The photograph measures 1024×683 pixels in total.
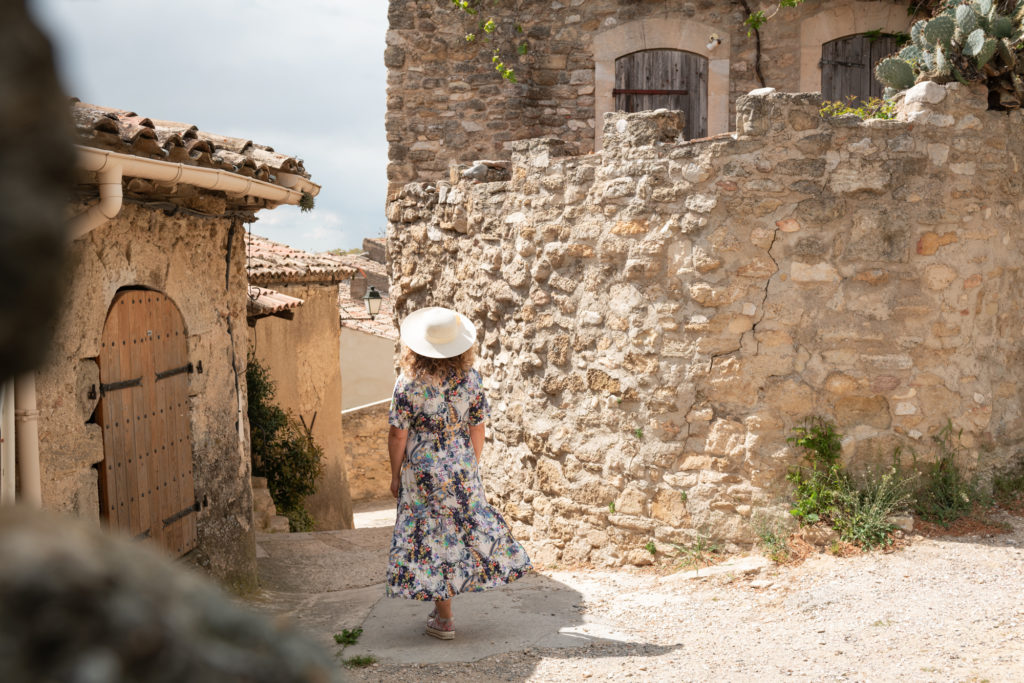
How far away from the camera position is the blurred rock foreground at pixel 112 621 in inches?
22.7

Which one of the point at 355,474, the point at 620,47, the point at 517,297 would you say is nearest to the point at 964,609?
the point at 517,297

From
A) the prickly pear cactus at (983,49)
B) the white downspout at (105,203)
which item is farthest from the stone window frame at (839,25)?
the white downspout at (105,203)

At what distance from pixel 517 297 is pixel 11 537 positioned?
19.3 feet

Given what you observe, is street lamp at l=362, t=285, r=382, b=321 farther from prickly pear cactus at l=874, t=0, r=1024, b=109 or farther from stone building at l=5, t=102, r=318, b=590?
prickly pear cactus at l=874, t=0, r=1024, b=109

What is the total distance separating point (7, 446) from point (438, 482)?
1943 millimetres

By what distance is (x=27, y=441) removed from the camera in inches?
143

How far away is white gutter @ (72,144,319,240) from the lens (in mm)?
3673

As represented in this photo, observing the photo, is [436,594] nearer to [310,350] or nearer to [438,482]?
[438,482]

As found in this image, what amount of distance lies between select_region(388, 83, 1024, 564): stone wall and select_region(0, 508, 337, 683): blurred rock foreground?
491 centimetres

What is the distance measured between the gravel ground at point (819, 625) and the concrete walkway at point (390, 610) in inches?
5.6

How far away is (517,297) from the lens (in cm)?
645

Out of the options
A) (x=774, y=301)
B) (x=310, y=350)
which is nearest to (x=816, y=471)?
(x=774, y=301)

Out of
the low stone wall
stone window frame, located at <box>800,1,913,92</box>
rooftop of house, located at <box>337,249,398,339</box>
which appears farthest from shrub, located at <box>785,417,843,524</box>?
rooftop of house, located at <box>337,249,398,339</box>

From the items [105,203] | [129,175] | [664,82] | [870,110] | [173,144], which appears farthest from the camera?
[664,82]
